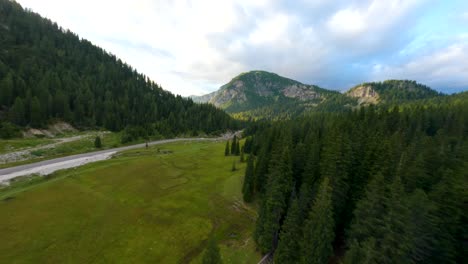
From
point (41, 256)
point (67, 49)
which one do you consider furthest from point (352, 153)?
point (67, 49)

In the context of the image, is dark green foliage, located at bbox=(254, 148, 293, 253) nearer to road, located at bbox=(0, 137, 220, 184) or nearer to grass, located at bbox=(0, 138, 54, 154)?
road, located at bbox=(0, 137, 220, 184)

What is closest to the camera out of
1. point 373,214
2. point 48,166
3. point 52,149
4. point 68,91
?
point 373,214

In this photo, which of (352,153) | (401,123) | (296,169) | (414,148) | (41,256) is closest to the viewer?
(41,256)

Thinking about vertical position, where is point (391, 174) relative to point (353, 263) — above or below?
above

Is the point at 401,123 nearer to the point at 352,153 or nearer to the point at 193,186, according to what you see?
the point at 352,153

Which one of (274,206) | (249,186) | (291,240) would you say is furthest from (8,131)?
(291,240)

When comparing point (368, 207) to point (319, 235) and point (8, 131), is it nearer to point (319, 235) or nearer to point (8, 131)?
point (319, 235)
